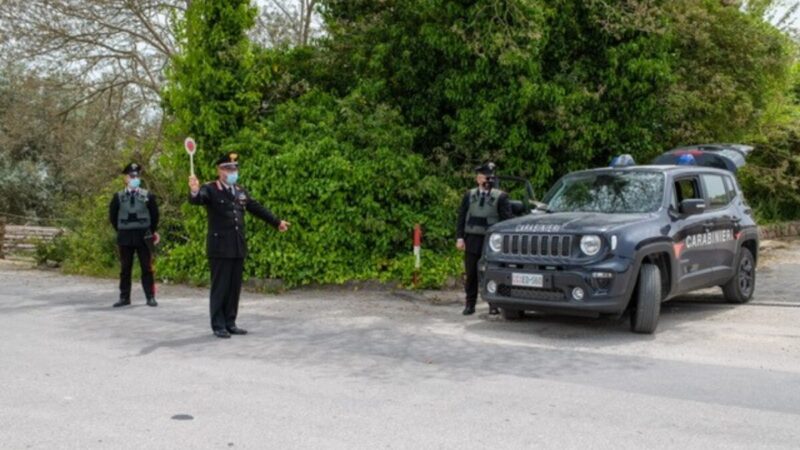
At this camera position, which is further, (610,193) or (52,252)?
(52,252)

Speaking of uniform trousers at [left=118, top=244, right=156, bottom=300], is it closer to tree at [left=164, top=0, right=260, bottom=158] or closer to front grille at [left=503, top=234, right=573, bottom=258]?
tree at [left=164, top=0, right=260, bottom=158]

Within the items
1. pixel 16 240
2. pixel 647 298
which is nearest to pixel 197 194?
pixel 647 298

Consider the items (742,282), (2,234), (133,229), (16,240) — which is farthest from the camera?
(16,240)

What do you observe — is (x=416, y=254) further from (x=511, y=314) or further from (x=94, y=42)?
(x=94, y=42)

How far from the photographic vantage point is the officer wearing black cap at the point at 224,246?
29.9 feet

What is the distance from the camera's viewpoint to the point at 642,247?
8844mm

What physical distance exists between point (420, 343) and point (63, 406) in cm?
378

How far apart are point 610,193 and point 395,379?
438 centimetres

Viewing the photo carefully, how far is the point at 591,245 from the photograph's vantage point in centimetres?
877

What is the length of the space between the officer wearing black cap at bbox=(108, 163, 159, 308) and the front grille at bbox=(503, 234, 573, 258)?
5.23m

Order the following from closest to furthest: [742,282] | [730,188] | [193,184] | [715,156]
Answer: [193,184], [742,282], [730,188], [715,156]

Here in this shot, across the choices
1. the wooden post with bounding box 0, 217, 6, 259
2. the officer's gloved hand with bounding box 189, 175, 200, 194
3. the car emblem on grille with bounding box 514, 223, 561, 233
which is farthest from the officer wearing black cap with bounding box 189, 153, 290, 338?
the wooden post with bounding box 0, 217, 6, 259

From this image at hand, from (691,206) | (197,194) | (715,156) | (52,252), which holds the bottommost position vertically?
(52,252)

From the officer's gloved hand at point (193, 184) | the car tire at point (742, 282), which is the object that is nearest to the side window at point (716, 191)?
the car tire at point (742, 282)
